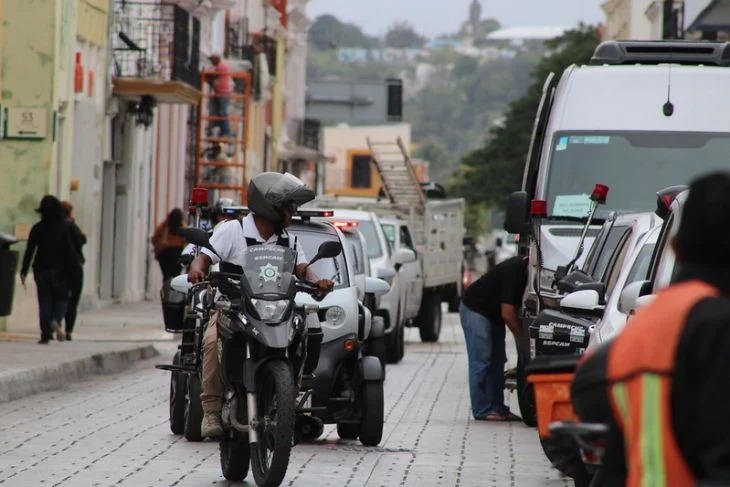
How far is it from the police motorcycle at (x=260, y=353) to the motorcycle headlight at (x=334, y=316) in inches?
110

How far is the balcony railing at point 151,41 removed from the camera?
36.2 m

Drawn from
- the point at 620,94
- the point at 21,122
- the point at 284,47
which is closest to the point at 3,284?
the point at 21,122

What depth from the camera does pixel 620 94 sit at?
1720 centimetres

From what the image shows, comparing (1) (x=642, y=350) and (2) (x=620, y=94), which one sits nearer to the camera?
(1) (x=642, y=350)

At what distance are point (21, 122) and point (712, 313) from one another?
24266mm

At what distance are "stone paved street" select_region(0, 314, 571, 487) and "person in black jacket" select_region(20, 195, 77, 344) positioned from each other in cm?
442

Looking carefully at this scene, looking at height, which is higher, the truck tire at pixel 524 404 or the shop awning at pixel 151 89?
the shop awning at pixel 151 89

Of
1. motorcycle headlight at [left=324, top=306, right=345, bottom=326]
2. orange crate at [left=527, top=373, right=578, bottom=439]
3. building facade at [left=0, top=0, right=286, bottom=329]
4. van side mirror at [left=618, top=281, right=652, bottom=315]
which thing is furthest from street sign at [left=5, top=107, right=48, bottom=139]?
orange crate at [left=527, top=373, right=578, bottom=439]

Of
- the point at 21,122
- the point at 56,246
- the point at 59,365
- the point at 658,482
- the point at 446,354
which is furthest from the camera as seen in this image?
the point at 21,122

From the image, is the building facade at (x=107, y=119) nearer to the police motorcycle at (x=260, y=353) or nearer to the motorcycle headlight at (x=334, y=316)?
the motorcycle headlight at (x=334, y=316)

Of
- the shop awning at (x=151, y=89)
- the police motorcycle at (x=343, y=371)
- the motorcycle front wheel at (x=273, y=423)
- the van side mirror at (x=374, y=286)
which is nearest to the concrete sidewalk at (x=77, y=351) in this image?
the van side mirror at (x=374, y=286)

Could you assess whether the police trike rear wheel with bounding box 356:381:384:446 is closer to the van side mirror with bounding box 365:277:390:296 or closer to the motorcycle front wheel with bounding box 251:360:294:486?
the motorcycle front wheel with bounding box 251:360:294:486

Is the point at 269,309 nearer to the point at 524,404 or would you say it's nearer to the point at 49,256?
the point at 524,404

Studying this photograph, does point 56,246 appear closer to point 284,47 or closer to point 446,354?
point 446,354
